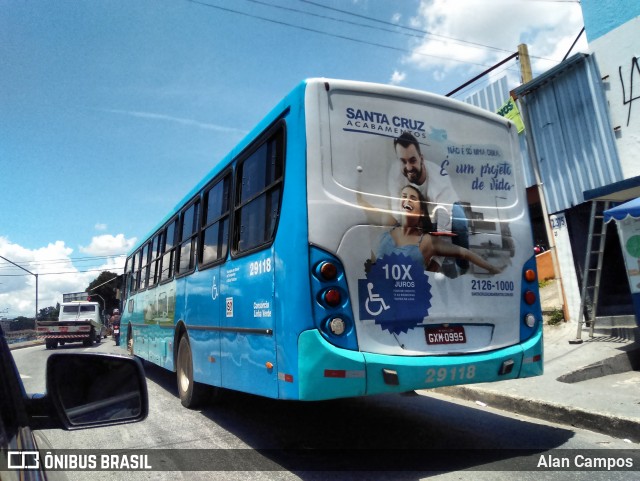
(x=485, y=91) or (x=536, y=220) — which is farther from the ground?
(x=485, y=91)

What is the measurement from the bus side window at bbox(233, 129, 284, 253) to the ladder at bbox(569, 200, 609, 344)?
6359 millimetres

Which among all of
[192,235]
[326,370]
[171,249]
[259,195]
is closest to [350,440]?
[326,370]

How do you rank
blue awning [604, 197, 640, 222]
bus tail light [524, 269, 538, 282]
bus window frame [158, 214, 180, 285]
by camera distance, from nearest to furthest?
bus tail light [524, 269, 538, 282] < blue awning [604, 197, 640, 222] < bus window frame [158, 214, 180, 285]

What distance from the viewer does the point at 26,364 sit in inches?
620

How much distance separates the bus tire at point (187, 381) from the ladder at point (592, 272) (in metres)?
6.43

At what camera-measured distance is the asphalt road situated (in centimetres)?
421


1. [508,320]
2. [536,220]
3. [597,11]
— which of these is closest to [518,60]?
[597,11]

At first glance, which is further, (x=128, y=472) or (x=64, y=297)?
(x=64, y=297)

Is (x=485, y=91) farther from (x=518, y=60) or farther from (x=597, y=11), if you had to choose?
(x=597, y=11)

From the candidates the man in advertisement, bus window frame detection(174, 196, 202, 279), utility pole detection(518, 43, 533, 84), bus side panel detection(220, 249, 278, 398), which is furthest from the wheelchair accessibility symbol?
utility pole detection(518, 43, 533, 84)

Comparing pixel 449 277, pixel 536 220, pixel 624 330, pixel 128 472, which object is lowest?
pixel 128 472

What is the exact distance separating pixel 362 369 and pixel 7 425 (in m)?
2.67

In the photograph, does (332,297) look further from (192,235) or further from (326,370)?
(192,235)

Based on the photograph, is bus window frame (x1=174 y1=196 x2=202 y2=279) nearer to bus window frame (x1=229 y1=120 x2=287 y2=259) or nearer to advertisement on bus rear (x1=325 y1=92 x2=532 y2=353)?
bus window frame (x1=229 y1=120 x2=287 y2=259)
